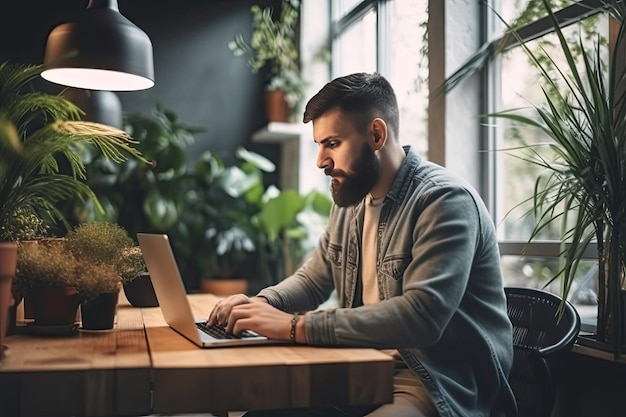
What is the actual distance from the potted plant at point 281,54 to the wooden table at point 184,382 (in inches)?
142

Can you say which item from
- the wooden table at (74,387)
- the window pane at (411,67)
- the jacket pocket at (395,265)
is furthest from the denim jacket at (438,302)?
the window pane at (411,67)

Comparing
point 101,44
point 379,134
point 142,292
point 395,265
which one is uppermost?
point 101,44

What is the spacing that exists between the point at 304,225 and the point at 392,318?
311cm

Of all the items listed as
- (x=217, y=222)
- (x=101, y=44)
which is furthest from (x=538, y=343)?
(x=217, y=222)

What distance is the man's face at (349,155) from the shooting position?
→ 2.08 metres

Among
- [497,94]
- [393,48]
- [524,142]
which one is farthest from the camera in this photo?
[393,48]

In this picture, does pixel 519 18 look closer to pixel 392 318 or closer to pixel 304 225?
pixel 392 318

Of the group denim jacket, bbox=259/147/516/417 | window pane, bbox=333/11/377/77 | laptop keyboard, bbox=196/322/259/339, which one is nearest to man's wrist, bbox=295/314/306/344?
denim jacket, bbox=259/147/516/417

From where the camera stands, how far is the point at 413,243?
1.89 metres

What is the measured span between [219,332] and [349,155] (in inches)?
24.6

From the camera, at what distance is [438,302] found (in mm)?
1628

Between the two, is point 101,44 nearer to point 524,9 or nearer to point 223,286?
point 524,9

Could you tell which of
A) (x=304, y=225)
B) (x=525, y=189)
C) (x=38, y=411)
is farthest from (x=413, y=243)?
(x=304, y=225)

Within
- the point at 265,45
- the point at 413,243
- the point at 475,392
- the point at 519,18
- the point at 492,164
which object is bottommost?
the point at 475,392
